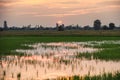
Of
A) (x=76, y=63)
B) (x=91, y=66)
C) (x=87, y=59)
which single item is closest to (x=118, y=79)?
(x=91, y=66)

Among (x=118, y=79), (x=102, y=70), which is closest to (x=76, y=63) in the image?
(x=102, y=70)

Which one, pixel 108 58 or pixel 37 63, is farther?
pixel 108 58

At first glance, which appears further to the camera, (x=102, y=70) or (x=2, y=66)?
(x=2, y=66)

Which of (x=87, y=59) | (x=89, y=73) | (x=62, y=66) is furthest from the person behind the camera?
(x=87, y=59)

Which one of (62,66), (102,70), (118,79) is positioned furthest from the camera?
(62,66)

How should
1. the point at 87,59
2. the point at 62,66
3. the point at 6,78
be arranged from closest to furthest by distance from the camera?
the point at 6,78, the point at 62,66, the point at 87,59

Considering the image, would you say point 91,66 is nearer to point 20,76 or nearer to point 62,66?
point 62,66

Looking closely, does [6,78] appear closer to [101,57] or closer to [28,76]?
[28,76]

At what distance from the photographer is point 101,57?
18.2m

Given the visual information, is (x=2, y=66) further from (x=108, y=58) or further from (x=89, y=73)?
(x=108, y=58)

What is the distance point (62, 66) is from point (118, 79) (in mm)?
4375

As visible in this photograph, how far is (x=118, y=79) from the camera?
416 inches

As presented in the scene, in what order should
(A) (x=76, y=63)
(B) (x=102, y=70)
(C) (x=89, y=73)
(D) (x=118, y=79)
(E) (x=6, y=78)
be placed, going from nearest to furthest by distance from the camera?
(D) (x=118, y=79) → (E) (x=6, y=78) → (C) (x=89, y=73) → (B) (x=102, y=70) → (A) (x=76, y=63)

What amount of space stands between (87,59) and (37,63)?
2847mm
